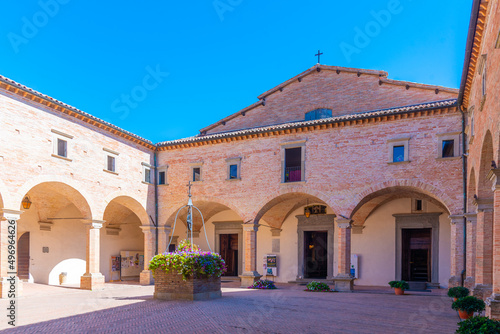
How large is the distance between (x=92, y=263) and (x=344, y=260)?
10072mm

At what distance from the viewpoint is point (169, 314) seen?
9656mm

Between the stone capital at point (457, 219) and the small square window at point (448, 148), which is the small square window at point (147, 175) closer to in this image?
the small square window at point (448, 148)

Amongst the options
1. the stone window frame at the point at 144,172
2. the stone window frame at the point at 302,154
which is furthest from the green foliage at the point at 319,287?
the stone window frame at the point at 144,172

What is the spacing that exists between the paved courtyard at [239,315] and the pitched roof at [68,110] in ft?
21.9

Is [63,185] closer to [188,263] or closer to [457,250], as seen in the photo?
[188,263]

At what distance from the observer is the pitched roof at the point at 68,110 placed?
1313cm

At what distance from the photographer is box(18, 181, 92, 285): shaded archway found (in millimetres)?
17438

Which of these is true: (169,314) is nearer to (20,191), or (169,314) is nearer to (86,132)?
(20,191)

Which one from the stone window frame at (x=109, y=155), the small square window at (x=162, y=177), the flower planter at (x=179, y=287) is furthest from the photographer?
the small square window at (x=162, y=177)

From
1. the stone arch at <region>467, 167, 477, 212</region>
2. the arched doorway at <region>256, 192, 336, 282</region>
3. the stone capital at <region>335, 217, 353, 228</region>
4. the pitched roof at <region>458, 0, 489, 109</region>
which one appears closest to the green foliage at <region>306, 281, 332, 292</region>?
the stone capital at <region>335, 217, 353, 228</region>

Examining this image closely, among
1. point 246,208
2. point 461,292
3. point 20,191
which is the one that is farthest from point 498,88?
point 20,191

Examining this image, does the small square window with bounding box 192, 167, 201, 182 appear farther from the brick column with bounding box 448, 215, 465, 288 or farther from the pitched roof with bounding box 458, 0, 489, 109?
the pitched roof with bounding box 458, 0, 489, 109

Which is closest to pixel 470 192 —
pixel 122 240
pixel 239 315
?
pixel 239 315

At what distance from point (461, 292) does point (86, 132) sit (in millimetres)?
14248
